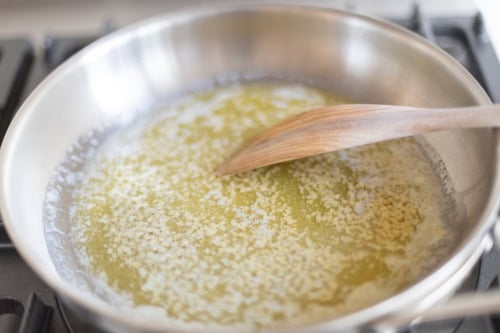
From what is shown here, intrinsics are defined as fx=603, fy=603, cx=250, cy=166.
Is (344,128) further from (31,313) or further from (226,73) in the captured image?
(31,313)

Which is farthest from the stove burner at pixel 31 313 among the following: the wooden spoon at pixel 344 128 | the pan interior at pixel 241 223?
the wooden spoon at pixel 344 128

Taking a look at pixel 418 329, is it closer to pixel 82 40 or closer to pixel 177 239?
pixel 177 239

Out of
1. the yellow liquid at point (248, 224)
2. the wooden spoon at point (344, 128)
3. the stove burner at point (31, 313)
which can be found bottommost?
the stove burner at point (31, 313)

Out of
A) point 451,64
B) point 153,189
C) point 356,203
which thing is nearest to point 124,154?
point 153,189

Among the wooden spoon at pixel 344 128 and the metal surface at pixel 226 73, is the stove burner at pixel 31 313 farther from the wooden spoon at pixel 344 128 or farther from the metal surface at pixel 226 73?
the wooden spoon at pixel 344 128

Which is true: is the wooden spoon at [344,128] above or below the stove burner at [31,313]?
above

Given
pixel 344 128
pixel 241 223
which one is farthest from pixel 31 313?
pixel 344 128
